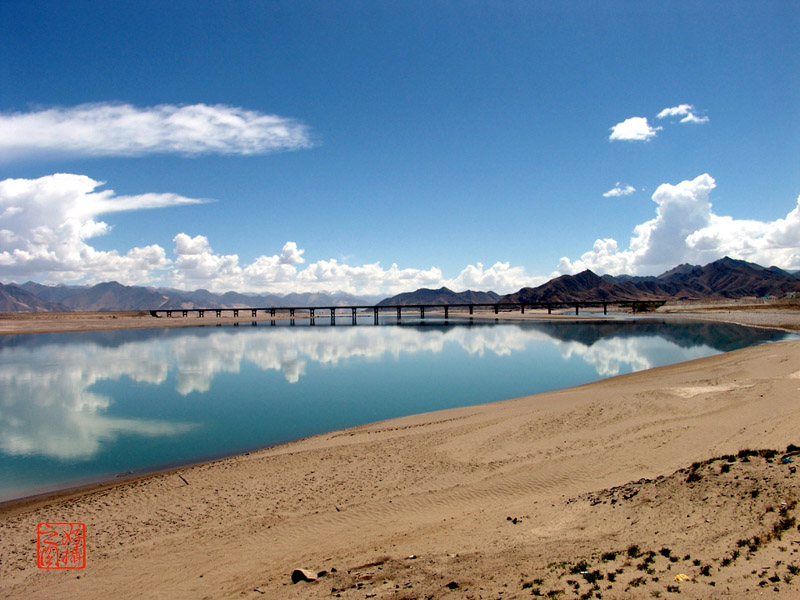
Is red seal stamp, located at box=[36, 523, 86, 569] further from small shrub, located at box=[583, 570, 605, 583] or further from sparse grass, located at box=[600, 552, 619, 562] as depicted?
sparse grass, located at box=[600, 552, 619, 562]

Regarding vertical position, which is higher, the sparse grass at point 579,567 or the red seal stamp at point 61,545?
the sparse grass at point 579,567

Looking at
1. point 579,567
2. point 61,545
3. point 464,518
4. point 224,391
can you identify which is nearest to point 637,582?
point 579,567

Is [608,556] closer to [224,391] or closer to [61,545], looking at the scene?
Result: [61,545]

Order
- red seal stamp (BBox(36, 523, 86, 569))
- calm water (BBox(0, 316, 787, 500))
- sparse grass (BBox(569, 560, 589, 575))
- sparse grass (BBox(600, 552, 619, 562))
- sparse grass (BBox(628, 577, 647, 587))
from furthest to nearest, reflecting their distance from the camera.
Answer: calm water (BBox(0, 316, 787, 500)), red seal stamp (BBox(36, 523, 86, 569)), sparse grass (BBox(600, 552, 619, 562)), sparse grass (BBox(569, 560, 589, 575)), sparse grass (BBox(628, 577, 647, 587))

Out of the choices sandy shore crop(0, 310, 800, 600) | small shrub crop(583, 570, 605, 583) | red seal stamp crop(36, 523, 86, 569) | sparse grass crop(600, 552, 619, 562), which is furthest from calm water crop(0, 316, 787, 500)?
small shrub crop(583, 570, 605, 583)

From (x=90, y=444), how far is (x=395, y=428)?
38.1 feet

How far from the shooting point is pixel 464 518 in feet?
29.9

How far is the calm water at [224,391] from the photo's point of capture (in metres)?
16.5

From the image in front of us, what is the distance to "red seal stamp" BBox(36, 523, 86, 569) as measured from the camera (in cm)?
839

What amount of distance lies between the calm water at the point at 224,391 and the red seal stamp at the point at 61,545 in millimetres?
4043

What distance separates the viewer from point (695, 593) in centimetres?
539

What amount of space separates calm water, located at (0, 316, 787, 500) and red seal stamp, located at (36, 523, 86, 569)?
404 cm

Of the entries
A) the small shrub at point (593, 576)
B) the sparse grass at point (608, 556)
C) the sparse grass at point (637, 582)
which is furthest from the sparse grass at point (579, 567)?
the sparse grass at point (637, 582)

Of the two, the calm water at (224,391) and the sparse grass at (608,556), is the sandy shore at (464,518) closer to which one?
the sparse grass at (608,556)
